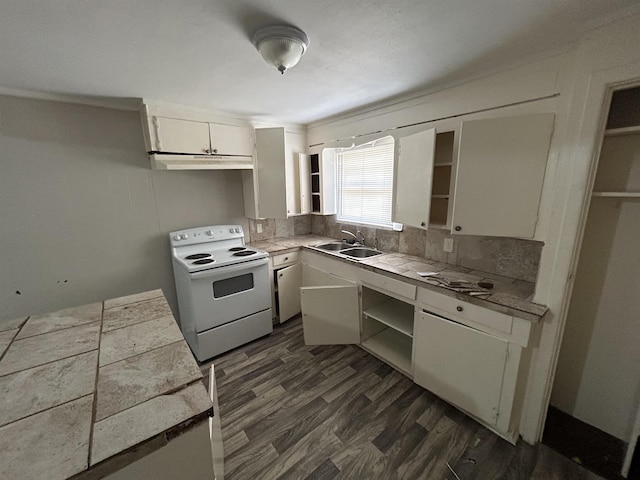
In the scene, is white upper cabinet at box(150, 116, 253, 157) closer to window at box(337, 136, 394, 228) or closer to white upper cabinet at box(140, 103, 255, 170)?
white upper cabinet at box(140, 103, 255, 170)

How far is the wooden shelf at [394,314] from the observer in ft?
7.08

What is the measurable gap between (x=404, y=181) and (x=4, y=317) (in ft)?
11.0

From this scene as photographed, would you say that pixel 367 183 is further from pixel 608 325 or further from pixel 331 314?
pixel 608 325

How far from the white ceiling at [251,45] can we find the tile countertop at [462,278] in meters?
1.41

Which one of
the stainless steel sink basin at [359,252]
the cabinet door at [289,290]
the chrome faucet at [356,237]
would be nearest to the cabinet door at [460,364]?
the stainless steel sink basin at [359,252]

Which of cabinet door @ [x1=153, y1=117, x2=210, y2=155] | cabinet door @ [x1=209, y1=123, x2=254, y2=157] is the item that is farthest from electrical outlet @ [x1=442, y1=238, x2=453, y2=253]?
cabinet door @ [x1=153, y1=117, x2=210, y2=155]

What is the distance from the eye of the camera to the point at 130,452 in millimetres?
632

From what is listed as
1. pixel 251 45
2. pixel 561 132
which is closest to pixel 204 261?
pixel 251 45

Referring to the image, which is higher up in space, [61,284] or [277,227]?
[277,227]

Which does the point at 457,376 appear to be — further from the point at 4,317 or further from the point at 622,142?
the point at 4,317

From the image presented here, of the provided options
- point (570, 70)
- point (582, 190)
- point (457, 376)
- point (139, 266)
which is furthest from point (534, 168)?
point (139, 266)

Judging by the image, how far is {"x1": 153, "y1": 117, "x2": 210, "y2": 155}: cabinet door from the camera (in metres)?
2.18

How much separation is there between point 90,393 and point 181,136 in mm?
2132

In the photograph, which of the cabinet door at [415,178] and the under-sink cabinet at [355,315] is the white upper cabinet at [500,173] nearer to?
the cabinet door at [415,178]
